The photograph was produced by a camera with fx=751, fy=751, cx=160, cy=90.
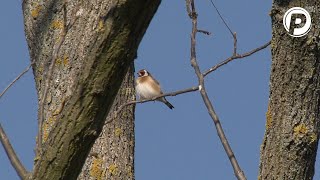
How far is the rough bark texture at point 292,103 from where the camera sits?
8.47 feet

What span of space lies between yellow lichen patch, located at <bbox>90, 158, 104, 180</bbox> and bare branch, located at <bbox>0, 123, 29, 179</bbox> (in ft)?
5.51

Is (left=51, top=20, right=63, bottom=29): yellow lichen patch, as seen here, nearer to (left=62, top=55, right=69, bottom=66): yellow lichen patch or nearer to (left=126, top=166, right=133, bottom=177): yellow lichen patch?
(left=62, top=55, right=69, bottom=66): yellow lichen patch

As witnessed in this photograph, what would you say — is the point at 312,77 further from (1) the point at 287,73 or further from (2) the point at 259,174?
(2) the point at 259,174

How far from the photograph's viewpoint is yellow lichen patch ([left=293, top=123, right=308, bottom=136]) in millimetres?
2625

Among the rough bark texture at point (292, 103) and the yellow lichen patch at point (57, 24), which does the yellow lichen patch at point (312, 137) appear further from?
the yellow lichen patch at point (57, 24)

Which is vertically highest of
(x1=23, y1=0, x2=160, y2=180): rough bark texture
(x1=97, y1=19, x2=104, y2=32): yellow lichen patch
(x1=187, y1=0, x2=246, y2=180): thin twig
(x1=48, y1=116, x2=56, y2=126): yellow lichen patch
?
(x1=48, y1=116, x2=56, y2=126): yellow lichen patch

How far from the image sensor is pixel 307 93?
2.59 m

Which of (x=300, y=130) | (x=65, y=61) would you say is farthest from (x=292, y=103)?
(x=65, y=61)

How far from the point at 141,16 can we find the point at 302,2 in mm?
980

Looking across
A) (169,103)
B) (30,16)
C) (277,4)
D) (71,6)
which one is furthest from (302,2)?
(169,103)

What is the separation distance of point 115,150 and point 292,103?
157cm

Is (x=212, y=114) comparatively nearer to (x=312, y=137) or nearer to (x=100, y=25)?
(x=312, y=137)

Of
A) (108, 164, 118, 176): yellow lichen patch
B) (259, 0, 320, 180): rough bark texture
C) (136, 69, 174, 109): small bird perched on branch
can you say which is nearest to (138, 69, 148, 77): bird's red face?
(136, 69, 174, 109): small bird perched on branch

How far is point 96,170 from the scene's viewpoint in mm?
3891
